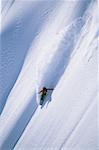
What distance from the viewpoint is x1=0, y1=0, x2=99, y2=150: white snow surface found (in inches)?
163

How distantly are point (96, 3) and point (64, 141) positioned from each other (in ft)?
4.44

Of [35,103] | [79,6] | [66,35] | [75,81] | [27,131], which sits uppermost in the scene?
[79,6]

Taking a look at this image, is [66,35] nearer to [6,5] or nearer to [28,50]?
[28,50]

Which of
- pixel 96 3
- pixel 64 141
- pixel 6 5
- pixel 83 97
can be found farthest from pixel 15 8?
pixel 64 141

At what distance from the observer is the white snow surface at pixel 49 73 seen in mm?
4133

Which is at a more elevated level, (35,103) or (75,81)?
(75,81)

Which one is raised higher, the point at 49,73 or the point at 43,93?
the point at 49,73

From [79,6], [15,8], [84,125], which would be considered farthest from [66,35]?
[84,125]

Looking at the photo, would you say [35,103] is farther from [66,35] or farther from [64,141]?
[66,35]

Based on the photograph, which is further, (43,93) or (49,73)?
(49,73)

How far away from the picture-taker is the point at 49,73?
4.21m

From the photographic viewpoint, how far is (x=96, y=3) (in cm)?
414

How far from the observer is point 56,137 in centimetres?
413

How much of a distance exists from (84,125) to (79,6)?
3.76ft
